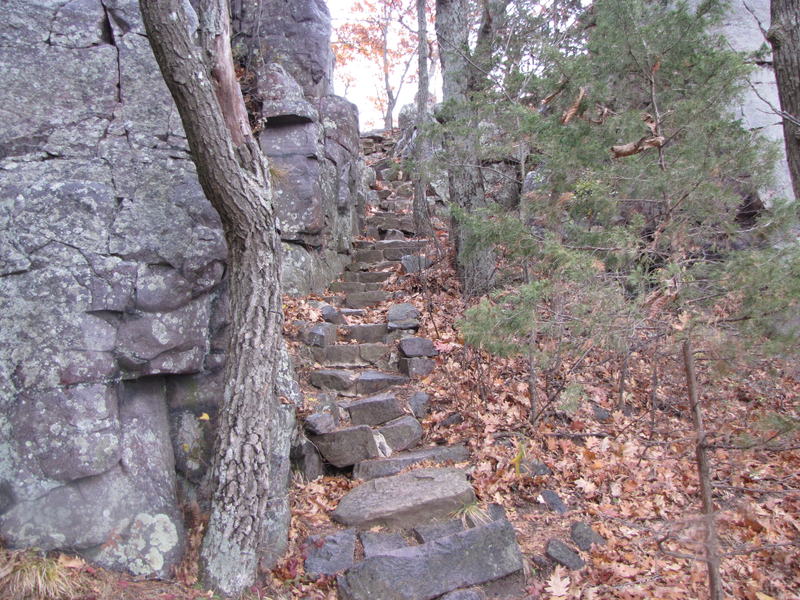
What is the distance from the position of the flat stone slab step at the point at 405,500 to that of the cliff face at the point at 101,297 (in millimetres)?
631

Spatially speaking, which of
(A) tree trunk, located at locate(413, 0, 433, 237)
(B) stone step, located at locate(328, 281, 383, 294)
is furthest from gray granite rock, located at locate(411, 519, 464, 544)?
(A) tree trunk, located at locate(413, 0, 433, 237)

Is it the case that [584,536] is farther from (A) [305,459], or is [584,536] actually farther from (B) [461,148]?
(B) [461,148]

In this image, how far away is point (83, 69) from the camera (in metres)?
4.75

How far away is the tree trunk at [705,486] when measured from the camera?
2.81 meters

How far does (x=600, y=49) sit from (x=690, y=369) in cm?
322

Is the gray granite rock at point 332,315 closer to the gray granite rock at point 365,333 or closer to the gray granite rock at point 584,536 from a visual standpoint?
the gray granite rock at point 365,333

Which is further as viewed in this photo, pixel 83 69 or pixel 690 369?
pixel 83 69

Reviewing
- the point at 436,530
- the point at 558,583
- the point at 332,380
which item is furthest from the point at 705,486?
the point at 332,380

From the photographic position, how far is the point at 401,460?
16.8 ft

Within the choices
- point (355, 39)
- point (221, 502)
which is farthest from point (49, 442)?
point (355, 39)

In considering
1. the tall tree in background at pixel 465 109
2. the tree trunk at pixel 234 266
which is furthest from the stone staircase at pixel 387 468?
the tall tree in background at pixel 465 109

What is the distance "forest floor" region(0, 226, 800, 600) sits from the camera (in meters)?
3.38

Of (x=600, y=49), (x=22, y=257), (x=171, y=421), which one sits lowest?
(x=171, y=421)

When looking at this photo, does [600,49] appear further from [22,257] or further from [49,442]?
[49,442]
